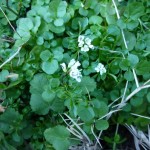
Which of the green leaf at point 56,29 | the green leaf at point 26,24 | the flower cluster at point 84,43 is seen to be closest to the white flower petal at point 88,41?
the flower cluster at point 84,43

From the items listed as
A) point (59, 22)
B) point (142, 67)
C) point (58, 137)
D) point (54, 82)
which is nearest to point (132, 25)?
point (142, 67)

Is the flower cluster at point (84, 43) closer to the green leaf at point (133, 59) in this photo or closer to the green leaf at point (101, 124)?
the green leaf at point (133, 59)

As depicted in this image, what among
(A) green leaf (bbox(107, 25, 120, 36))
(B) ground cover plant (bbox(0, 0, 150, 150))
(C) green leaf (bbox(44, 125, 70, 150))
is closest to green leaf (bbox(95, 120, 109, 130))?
(B) ground cover plant (bbox(0, 0, 150, 150))

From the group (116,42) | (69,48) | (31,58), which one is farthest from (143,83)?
(31,58)

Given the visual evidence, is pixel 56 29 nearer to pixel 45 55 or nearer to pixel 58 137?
pixel 45 55

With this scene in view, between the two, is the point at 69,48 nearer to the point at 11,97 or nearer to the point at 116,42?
the point at 116,42
